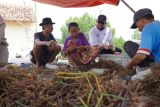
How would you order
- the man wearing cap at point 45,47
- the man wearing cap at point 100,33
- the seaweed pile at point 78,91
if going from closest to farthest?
the seaweed pile at point 78,91, the man wearing cap at point 45,47, the man wearing cap at point 100,33

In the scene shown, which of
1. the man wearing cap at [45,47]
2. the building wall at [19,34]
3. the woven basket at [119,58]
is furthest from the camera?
the building wall at [19,34]

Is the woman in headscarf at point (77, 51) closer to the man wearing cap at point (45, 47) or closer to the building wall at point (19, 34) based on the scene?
the man wearing cap at point (45, 47)

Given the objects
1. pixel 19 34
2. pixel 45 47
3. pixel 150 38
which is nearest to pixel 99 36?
pixel 45 47

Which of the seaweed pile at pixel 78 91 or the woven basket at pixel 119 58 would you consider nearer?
the seaweed pile at pixel 78 91

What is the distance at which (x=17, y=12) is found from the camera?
32.4 m

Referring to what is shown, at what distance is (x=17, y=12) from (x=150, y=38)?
2869 centimetres

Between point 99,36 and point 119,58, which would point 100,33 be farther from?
point 119,58

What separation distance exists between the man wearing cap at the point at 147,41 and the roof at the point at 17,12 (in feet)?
87.7

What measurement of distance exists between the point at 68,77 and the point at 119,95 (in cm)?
55

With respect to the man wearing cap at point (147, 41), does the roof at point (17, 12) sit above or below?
above

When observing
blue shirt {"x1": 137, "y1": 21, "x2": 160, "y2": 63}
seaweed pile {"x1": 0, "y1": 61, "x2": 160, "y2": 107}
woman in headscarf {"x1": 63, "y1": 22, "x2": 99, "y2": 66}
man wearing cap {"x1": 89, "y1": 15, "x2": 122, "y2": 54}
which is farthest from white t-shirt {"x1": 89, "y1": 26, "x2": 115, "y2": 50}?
seaweed pile {"x1": 0, "y1": 61, "x2": 160, "y2": 107}

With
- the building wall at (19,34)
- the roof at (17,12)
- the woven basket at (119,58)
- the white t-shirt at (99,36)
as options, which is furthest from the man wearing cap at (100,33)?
the roof at (17,12)

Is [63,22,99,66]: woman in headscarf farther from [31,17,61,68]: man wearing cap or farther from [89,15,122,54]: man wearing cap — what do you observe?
[89,15,122,54]: man wearing cap

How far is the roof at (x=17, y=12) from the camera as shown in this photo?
31328 mm
